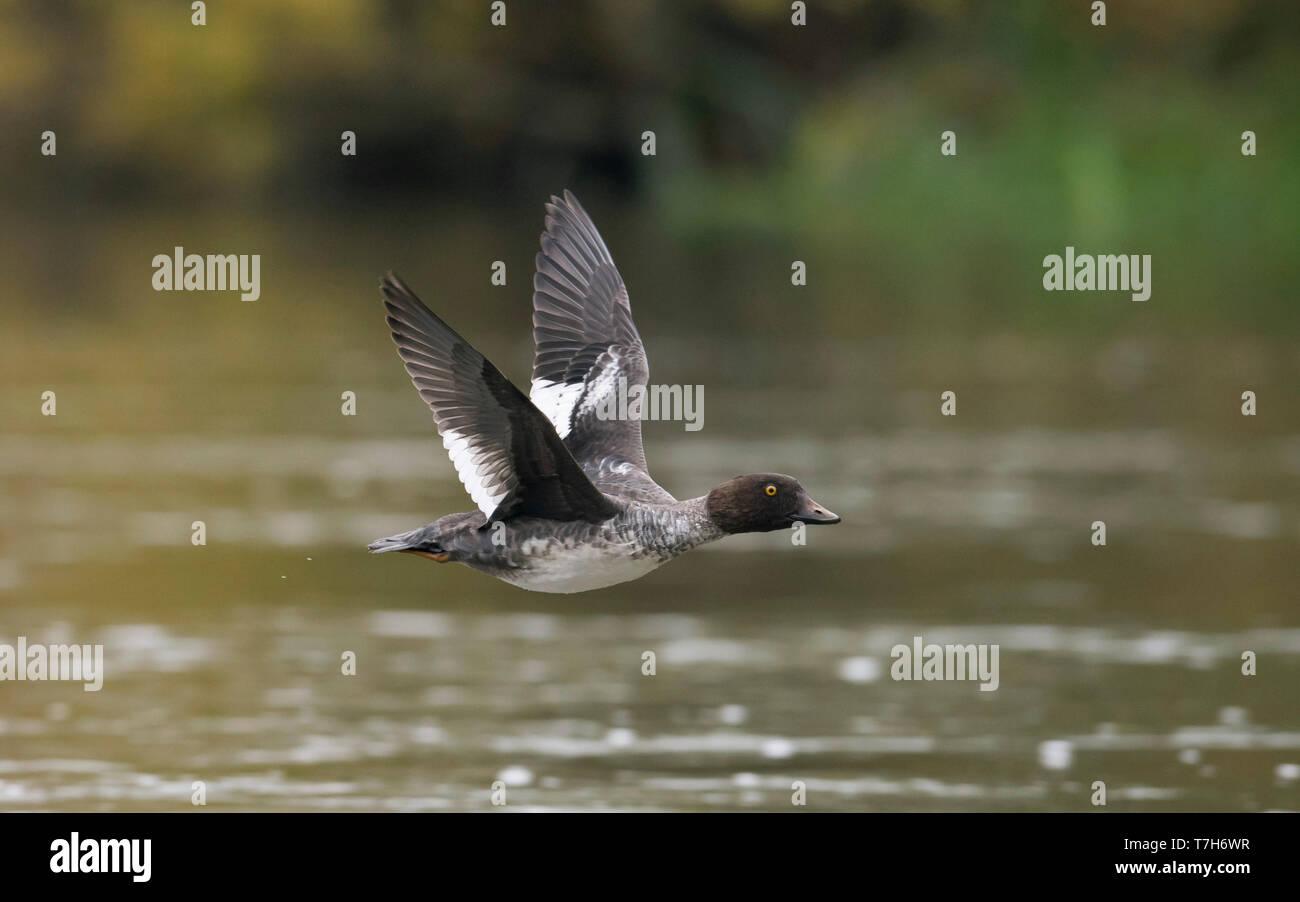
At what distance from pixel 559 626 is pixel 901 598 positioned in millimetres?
3466

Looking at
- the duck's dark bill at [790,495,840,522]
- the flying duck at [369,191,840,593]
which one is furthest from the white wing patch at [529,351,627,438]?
the duck's dark bill at [790,495,840,522]

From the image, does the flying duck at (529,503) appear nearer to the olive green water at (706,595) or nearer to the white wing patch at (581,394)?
the white wing patch at (581,394)

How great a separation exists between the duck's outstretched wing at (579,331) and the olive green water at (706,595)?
3.75m

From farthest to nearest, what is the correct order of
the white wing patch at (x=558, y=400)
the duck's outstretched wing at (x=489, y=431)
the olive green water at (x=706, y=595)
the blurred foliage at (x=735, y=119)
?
the blurred foliage at (x=735, y=119) → the olive green water at (x=706, y=595) → the white wing patch at (x=558, y=400) → the duck's outstretched wing at (x=489, y=431)

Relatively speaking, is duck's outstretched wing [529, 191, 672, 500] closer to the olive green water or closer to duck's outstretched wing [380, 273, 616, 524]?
duck's outstretched wing [380, 273, 616, 524]

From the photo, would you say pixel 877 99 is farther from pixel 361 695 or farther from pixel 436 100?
pixel 361 695

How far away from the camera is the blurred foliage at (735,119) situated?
201 ft

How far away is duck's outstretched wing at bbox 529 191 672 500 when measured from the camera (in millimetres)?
13180

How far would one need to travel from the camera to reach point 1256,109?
62000 mm

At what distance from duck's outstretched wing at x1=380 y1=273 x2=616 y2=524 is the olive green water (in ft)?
18.0

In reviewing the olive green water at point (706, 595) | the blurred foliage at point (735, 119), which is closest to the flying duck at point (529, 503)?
the olive green water at point (706, 595)

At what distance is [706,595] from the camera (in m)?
23.6
